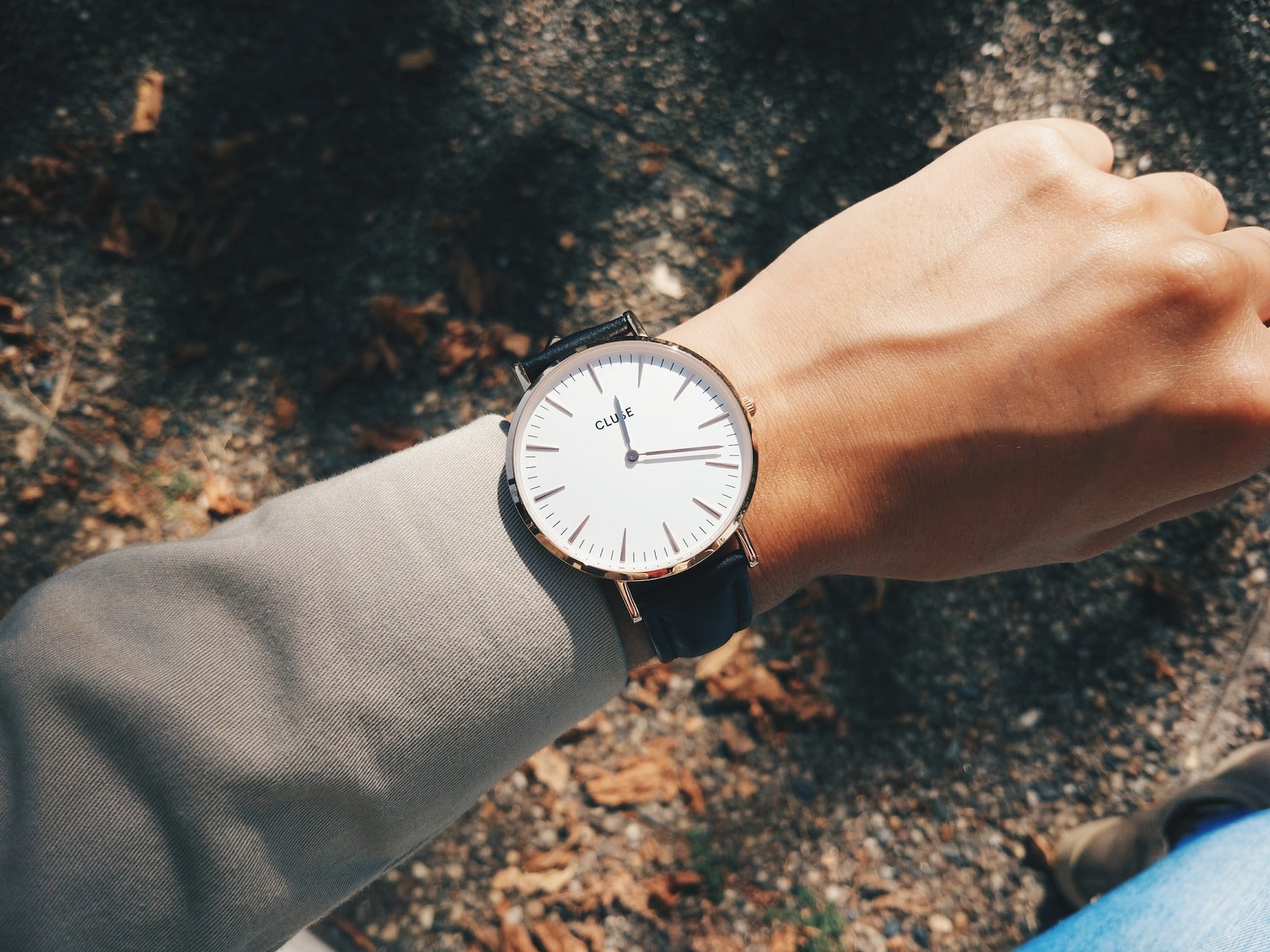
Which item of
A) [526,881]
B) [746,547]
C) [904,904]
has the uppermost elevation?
[746,547]

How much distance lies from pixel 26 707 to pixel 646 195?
2.03m

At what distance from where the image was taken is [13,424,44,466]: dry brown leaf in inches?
91.8

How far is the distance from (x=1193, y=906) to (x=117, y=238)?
3.36m

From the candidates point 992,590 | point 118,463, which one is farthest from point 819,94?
point 118,463

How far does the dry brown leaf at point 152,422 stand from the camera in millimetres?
2373

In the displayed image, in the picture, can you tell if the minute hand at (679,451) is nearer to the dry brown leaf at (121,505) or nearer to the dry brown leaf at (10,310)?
the dry brown leaf at (121,505)

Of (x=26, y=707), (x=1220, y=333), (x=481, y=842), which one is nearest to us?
(x=26, y=707)

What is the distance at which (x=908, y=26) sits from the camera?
2.50 meters

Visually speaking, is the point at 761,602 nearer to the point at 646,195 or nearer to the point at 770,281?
the point at 770,281

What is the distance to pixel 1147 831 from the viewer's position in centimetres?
220

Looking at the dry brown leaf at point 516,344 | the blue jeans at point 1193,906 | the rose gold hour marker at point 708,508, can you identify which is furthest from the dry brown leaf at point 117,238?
the blue jeans at point 1193,906

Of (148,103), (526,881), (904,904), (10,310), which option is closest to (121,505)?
(10,310)

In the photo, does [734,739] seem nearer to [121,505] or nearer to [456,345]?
[456,345]

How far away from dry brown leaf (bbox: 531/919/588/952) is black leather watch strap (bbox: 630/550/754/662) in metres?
1.06
